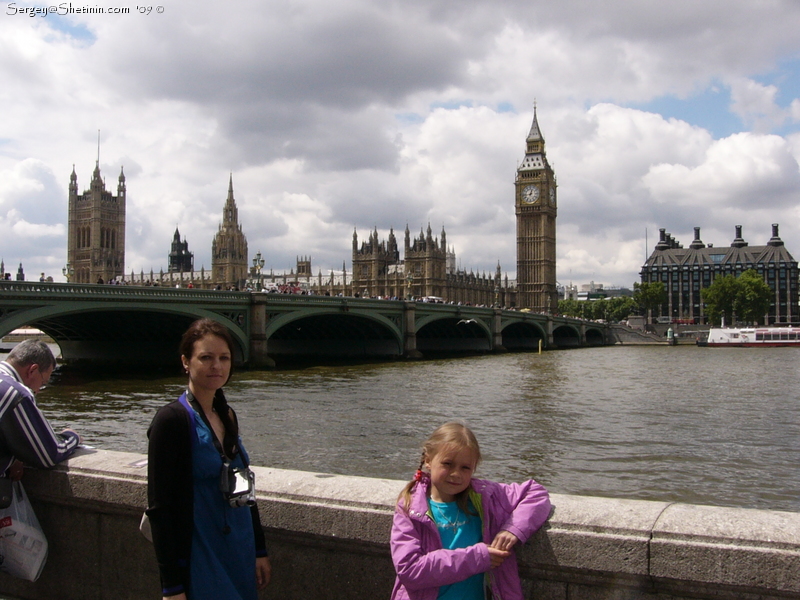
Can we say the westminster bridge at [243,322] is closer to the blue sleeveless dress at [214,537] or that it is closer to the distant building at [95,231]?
the blue sleeveless dress at [214,537]

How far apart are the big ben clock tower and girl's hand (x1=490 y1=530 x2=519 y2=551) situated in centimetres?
13094

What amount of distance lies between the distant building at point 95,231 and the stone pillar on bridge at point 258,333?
10654cm

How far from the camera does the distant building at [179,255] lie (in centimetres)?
15250

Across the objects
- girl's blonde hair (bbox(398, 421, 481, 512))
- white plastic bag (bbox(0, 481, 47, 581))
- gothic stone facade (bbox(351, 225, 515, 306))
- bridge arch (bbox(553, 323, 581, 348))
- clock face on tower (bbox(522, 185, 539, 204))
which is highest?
clock face on tower (bbox(522, 185, 539, 204))

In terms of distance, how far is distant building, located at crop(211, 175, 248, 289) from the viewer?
5399 inches

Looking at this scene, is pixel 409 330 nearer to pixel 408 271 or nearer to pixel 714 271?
pixel 408 271

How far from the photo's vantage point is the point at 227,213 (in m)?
144

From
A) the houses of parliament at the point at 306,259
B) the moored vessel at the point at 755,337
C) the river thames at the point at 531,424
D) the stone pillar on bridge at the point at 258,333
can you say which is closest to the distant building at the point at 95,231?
the houses of parliament at the point at 306,259

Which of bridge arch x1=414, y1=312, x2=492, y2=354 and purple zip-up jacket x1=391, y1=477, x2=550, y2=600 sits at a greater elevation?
purple zip-up jacket x1=391, y1=477, x2=550, y2=600

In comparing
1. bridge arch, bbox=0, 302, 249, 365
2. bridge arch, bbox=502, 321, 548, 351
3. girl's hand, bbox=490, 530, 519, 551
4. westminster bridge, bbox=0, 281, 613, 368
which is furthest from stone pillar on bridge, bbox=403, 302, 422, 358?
girl's hand, bbox=490, 530, 519, 551

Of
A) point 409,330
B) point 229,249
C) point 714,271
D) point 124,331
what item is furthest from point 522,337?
point 714,271

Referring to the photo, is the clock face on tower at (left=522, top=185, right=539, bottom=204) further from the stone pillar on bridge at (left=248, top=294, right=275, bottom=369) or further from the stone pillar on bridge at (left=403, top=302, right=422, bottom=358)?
the stone pillar on bridge at (left=248, top=294, right=275, bottom=369)

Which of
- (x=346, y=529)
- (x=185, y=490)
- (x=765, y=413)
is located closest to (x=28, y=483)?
(x=185, y=490)

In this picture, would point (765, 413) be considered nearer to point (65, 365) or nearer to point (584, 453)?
point (584, 453)
